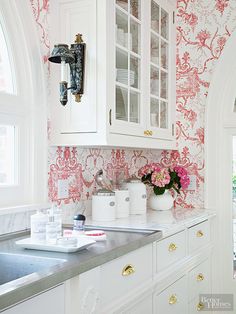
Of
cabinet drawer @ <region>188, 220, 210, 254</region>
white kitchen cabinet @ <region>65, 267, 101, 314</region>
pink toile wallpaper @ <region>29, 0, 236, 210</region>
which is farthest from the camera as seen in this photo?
pink toile wallpaper @ <region>29, 0, 236, 210</region>

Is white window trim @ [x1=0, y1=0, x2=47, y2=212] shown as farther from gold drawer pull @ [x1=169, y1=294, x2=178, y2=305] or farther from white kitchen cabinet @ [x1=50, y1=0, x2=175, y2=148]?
gold drawer pull @ [x1=169, y1=294, x2=178, y2=305]

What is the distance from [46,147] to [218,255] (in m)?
1.57

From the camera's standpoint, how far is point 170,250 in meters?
2.30

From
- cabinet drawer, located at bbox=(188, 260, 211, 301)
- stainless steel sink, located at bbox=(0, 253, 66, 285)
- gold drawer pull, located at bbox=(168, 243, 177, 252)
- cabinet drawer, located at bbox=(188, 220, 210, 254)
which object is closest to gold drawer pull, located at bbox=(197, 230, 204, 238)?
cabinet drawer, located at bbox=(188, 220, 210, 254)

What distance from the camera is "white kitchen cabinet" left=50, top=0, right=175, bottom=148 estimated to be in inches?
87.1

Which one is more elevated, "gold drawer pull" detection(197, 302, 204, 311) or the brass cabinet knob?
the brass cabinet knob

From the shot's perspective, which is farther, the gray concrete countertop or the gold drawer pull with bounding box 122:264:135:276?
the gold drawer pull with bounding box 122:264:135:276

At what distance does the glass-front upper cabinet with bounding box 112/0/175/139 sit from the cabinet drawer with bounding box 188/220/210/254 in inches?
25.4

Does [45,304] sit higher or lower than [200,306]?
higher

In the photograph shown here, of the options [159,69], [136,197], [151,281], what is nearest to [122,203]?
[136,197]

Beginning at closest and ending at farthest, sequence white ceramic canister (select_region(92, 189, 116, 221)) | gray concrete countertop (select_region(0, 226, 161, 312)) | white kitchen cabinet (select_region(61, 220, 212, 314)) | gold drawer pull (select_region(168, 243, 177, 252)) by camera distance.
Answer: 1. gray concrete countertop (select_region(0, 226, 161, 312))
2. white kitchen cabinet (select_region(61, 220, 212, 314))
3. gold drawer pull (select_region(168, 243, 177, 252))
4. white ceramic canister (select_region(92, 189, 116, 221))

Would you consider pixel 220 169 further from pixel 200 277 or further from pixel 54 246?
pixel 54 246

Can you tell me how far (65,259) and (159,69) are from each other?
1715mm

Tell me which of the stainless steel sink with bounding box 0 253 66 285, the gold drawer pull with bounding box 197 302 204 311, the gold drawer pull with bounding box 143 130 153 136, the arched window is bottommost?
the gold drawer pull with bounding box 197 302 204 311
